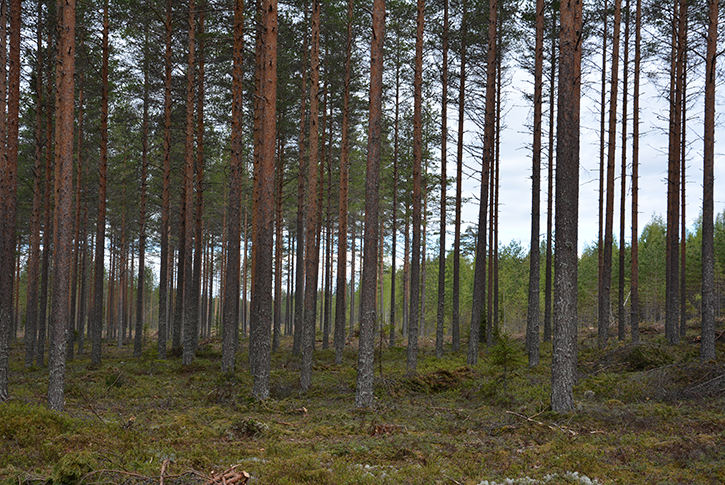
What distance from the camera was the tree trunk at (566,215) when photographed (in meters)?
8.87

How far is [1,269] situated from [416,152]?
1183 centimetres

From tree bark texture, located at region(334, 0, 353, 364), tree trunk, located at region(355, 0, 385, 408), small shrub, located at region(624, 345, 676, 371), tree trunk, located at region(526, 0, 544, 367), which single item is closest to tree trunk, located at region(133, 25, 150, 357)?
tree bark texture, located at region(334, 0, 353, 364)

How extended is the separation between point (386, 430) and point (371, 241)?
3.99 metres

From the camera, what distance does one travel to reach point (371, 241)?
1023 centimetres

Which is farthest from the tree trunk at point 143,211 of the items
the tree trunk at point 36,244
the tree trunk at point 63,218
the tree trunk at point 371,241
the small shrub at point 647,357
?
the small shrub at point 647,357

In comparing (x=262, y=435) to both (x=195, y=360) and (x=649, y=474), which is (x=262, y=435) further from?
(x=195, y=360)

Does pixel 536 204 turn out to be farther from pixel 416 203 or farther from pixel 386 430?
pixel 386 430

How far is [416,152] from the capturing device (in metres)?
15.6

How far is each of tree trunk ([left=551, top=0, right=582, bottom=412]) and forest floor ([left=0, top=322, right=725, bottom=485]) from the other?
72 centimetres

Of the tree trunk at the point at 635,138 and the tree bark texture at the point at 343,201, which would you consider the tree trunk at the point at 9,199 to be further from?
the tree trunk at the point at 635,138

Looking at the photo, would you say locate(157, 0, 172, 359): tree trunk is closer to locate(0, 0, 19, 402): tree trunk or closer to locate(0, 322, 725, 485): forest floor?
locate(0, 322, 725, 485): forest floor

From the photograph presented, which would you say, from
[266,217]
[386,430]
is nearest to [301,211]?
[266,217]

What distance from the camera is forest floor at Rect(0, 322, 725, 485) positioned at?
17.5ft

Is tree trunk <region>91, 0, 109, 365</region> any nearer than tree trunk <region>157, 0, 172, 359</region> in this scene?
Yes
